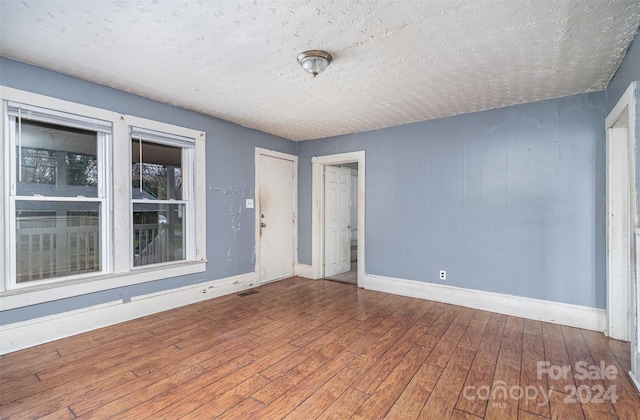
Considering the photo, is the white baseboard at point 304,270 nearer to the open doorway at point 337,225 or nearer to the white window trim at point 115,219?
the open doorway at point 337,225

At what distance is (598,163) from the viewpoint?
10.0ft

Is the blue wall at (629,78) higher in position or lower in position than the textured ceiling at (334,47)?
lower

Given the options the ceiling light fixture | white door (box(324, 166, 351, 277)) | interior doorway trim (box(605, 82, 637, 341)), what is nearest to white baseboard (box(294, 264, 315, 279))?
white door (box(324, 166, 351, 277))

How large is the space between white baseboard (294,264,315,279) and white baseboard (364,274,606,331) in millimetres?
1127

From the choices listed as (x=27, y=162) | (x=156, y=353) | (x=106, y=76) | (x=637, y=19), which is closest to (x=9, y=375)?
(x=156, y=353)

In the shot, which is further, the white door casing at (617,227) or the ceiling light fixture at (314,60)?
the white door casing at (617,227)

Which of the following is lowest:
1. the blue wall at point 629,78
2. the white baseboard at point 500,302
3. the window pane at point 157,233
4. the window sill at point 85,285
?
the white baseboard at point 500,302

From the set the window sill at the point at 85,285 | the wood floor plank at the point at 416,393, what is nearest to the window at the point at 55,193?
the window sill at the point at 85,285

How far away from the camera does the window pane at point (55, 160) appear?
8.51 feet

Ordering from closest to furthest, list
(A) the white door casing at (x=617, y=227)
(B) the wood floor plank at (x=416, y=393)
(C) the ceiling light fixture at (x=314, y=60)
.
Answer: (B) the wood floor plank at (x=416, y=393), (C) the ceiling light fixture at (x=314, y=60), (A) the white door casing at (x=617, y=227)

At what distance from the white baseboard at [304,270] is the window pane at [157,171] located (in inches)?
97.5

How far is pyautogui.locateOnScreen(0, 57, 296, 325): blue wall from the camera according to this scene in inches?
103

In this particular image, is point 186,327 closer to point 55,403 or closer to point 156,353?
point 156,353

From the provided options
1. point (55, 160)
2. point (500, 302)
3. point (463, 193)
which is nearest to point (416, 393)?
point (500, 302)
